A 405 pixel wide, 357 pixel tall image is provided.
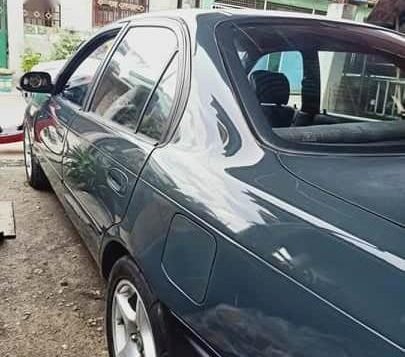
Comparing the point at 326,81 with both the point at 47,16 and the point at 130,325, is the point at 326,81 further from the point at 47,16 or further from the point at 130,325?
the point at 47,16

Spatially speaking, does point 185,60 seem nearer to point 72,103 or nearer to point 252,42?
point 252,42

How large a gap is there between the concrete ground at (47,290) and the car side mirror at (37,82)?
3.38ft

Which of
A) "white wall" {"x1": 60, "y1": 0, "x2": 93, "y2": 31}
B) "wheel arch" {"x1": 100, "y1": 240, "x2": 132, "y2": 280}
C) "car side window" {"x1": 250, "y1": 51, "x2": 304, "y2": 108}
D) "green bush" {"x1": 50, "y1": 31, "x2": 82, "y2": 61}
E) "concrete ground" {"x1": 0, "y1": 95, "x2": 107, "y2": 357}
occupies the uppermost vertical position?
"white wall" {"x1": 60, "y1": 0, "x2": 93, "y2": 31}

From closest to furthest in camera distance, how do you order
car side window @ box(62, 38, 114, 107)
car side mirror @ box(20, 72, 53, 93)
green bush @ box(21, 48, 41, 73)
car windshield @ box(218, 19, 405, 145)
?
car windshield @ box(218, 19, 405, 145) < car side window @ box(62, 38, 114, 107) < car side mirror @ box(20, 72, 53, 93) < green bush @ box(21, 48, 41, 73)

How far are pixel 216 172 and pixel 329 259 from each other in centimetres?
53

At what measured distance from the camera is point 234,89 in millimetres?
1729

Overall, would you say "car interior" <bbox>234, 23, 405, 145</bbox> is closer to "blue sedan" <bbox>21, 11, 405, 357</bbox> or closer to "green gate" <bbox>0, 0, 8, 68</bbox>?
"blue sedan" <bbox>21, 11, 405, 357</bbox>

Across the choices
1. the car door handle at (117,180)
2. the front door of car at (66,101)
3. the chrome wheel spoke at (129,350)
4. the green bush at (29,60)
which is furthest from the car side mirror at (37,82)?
the green bush at (29,60)

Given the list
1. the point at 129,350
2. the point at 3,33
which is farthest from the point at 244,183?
the point at 3,33

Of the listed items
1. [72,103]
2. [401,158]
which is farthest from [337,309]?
[72,103]

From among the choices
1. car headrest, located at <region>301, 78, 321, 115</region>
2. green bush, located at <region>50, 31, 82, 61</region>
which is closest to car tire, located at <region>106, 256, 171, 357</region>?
car headrest, located at <region>301, 78, 321, 115</region>

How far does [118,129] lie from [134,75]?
29cm

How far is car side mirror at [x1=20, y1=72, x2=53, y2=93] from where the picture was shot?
11.4 ft

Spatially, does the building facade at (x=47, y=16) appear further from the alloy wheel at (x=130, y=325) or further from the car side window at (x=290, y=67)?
the alloy wheel at (x=130, y=325)
